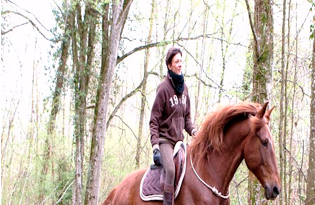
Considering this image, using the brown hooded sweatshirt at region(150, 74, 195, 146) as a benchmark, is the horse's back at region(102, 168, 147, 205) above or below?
below

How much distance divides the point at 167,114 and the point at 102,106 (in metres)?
6.43

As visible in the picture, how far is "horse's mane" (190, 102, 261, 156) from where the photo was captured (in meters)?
4.08

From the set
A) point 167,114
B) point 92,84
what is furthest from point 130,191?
point 92,84

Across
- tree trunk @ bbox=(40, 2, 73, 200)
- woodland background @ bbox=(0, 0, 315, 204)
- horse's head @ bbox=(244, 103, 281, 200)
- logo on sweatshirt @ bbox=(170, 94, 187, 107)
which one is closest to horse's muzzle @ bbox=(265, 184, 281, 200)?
horse's head @ bbox=(244, 103, 281, 200)

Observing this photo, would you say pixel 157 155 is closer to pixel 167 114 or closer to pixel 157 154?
pixel 157 154

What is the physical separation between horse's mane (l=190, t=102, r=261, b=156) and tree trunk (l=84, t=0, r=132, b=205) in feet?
21.5

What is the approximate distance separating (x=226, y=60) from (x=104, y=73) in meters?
Answer: 5.25

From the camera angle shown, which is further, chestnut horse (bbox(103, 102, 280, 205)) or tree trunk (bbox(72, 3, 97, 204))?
tree trunk (bbox(72, 3, 97, 204))

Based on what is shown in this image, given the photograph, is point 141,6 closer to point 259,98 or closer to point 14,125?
point 14,125

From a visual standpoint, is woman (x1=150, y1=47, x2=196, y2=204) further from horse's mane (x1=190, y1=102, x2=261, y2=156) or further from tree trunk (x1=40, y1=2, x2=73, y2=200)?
tree trunk (x1=40, y1=2, x2=73, y2=200)

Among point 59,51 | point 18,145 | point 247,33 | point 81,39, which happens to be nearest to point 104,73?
point 81,39

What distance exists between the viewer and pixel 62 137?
36.6 feet

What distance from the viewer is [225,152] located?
4.15m

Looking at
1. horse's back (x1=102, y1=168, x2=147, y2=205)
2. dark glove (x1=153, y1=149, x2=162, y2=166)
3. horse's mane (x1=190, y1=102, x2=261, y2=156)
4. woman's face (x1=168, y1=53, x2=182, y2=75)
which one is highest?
woman's face (x1=168, y1=53, x2=182, y2=75)
